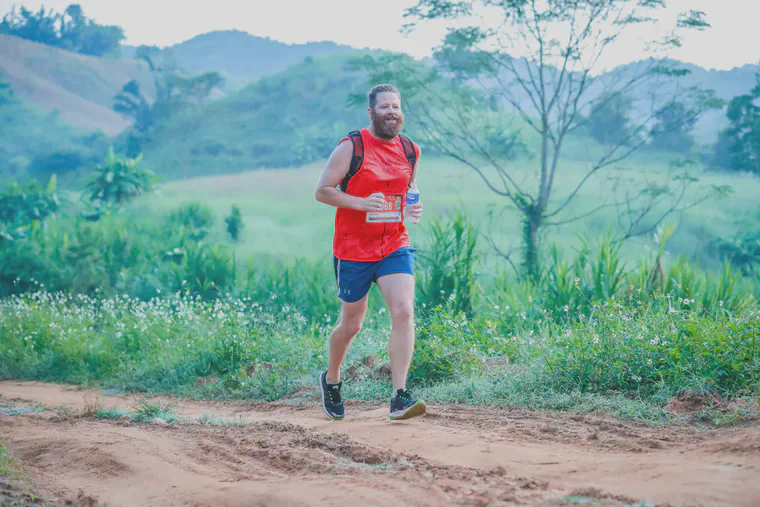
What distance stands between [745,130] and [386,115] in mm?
14322

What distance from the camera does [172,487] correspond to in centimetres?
351

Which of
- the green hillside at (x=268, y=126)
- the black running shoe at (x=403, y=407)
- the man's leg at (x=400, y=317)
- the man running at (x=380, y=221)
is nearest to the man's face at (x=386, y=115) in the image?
the man running at (x=380, y=221)

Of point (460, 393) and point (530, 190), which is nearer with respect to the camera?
point (460, 393)

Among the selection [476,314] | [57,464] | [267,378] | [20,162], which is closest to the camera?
[57,464]

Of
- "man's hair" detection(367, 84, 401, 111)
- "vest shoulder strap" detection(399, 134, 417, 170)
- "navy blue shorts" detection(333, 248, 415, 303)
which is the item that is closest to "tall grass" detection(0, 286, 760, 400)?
"navy blue shorts" detection(333, 248, 415, 303)

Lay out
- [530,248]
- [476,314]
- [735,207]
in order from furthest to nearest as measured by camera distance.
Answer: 1. [735,207]
2. [530,248]
3. [476,314]

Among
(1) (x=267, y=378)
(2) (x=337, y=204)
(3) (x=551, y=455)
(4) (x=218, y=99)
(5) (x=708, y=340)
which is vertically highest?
(4) (x=218, y=99)

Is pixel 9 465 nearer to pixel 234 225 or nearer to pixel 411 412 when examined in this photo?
pixel 411 412

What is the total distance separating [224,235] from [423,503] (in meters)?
15.2

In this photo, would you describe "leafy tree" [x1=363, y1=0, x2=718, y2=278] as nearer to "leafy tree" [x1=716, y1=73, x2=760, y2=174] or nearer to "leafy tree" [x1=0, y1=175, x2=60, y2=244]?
"leafy tree" [x1=716, y1=73, x2=760, y2=174]

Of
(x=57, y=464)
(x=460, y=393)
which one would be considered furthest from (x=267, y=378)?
(x=57, y=464)

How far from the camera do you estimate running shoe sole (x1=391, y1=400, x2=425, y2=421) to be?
4.43 m

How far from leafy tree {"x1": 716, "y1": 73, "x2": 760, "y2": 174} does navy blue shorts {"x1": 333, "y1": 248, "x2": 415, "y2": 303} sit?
13.6 metres

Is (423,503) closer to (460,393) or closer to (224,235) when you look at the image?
(460,393)
